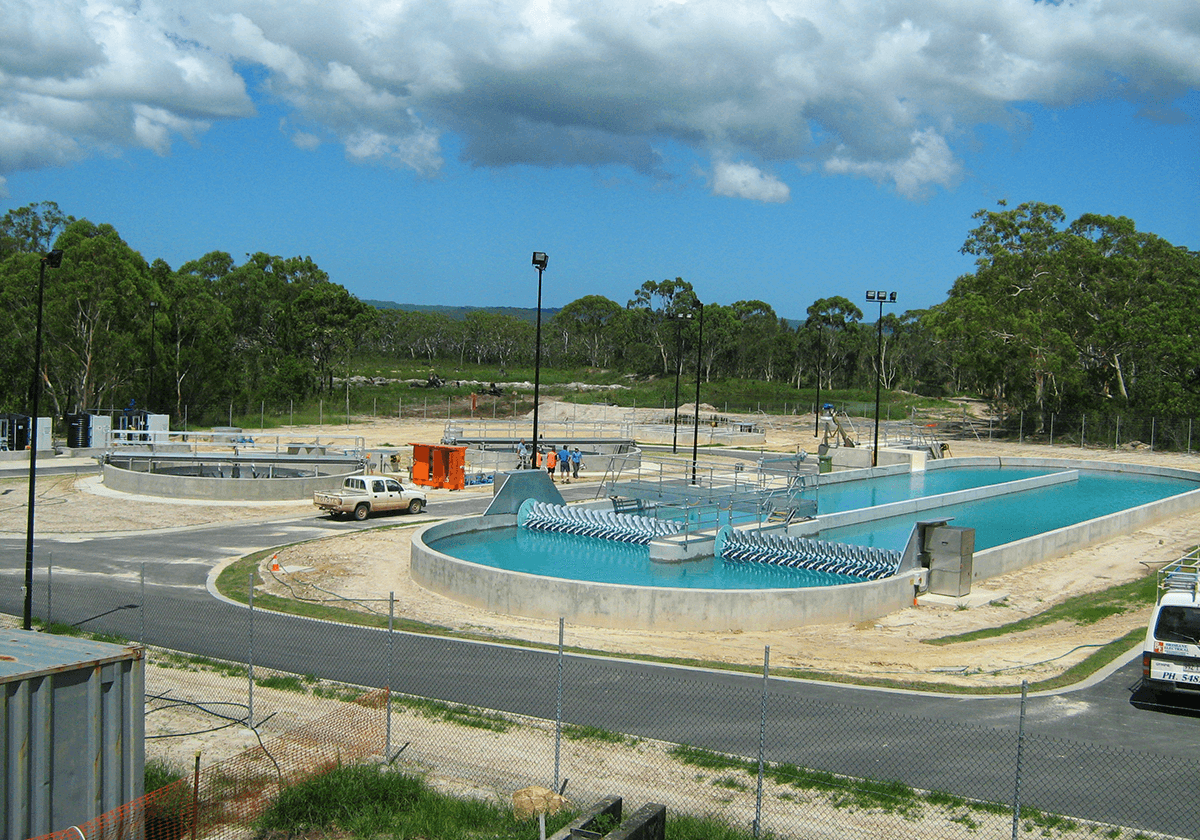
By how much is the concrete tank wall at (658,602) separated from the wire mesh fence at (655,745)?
3786 millimetres

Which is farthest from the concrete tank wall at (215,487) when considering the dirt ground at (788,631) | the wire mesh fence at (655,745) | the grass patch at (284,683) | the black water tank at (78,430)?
the grass patch at (284,683)

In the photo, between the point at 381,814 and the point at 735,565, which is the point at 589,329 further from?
the point at 381,814

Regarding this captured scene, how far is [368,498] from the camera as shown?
33750 mm

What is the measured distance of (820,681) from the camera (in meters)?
16.0

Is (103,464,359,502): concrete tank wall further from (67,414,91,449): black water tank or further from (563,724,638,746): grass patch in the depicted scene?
(563,724,638,746): grass patch

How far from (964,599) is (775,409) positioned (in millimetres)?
69614

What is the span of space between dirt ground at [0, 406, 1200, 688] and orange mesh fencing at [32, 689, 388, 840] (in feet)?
22.1

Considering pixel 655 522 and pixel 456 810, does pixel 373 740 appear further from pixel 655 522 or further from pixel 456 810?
pixel 655 522

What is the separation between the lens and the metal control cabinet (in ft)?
80.8

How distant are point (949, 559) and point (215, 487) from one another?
84.9 feet

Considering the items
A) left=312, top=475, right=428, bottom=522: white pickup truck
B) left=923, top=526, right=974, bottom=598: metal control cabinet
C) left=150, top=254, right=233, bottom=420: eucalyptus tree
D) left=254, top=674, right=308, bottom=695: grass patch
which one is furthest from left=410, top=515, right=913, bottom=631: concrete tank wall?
left=150, top=254, right=233, bottom=420: eucalyptus tree

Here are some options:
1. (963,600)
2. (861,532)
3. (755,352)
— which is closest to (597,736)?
(963,600)

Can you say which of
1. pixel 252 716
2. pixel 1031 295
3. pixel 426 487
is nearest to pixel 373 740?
pixel 252 716

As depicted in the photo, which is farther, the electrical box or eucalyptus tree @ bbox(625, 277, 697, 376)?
eucalyptus tree @ bbox(625, 277, 697, 376)
